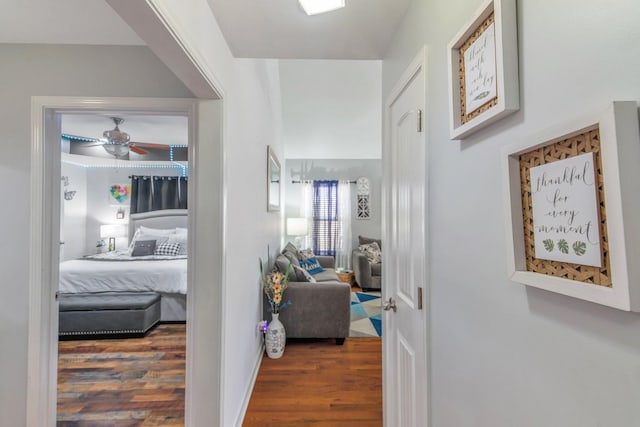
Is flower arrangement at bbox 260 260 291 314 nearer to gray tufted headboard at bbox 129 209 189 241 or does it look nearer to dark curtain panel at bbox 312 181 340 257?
dark curtain panel at bbox 312 181 340 257

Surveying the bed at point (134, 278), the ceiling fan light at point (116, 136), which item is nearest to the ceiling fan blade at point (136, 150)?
the ceiling fan light at point (116, 136)

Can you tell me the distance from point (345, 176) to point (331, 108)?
5.10 feet

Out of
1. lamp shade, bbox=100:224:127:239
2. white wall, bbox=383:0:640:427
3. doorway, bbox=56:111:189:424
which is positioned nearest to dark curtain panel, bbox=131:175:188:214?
doorway, bbox=56:111:189:424

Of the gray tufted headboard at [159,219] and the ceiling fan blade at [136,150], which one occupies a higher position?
the ceiling fan blade at [136,150]

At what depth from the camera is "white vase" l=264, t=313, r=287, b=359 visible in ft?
8.55

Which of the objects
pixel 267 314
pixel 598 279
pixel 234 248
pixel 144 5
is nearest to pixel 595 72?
pixel 598 279

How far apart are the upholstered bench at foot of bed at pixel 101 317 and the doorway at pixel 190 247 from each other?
57.6 inches

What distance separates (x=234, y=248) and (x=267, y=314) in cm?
147

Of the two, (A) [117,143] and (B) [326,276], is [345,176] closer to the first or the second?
(B) [326,276]

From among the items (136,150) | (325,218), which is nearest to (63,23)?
(136,150)

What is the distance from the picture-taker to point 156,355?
270 centimetres

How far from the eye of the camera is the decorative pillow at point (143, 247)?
174 inches

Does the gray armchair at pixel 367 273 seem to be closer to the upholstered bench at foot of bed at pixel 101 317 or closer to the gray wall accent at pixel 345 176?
the gray wall accent at pixel 345 176

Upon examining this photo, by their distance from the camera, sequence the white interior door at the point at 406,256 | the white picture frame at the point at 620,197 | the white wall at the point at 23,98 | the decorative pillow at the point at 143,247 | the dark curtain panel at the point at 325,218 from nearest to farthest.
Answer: the white picture frame at the point at 620,197 → the white interior door at the point at 406,256 → the white wall at the point at 23,98 → the decorative pillow at the point at 143,247 → the dark curtain panel at the point at 325,218
